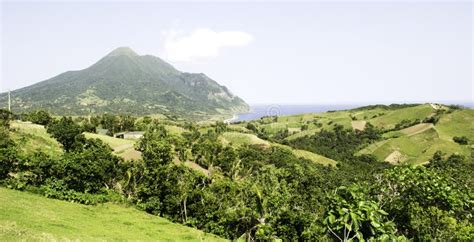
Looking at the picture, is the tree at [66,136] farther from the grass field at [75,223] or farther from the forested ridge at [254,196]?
the grass field at [75,223]

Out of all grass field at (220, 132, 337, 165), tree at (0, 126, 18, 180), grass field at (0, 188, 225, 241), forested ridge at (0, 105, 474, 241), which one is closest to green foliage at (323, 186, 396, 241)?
forested ridge at (0, 105, 474, 241)

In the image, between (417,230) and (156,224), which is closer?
(417,230)

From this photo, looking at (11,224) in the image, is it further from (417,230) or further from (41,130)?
(41,130)

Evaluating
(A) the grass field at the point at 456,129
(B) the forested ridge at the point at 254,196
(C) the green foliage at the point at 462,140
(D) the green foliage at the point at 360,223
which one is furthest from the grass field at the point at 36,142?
(C) the green foliage at the point at 462,140

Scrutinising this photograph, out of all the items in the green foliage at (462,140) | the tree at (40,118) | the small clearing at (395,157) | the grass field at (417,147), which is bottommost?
the small clearing at (395,157)

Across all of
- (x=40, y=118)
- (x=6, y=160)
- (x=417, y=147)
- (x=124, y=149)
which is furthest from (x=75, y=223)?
(x=417, y=147)

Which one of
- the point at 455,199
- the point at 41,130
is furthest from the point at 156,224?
the point at 41,130

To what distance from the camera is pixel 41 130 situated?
9044 cm

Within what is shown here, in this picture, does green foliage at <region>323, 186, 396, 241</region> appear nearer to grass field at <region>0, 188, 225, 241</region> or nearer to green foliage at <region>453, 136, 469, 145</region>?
grass field at <region>0, 188, 225, 241</region>

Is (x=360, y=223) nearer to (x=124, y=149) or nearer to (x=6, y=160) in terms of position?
Answer: (x=6, y=160)

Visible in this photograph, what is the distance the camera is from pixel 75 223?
33.6 metres

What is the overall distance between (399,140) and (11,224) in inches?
7436

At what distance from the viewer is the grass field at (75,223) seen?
25916mm

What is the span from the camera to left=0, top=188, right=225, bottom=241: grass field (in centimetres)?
2592
